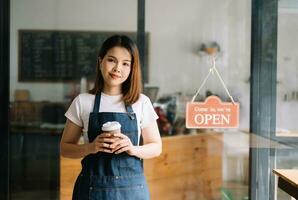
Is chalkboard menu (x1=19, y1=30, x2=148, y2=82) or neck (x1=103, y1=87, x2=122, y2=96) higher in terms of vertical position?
chalkboard menu (x1=19, y1=30, x2=148, y2=82)

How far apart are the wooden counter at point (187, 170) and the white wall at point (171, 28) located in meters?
0.41

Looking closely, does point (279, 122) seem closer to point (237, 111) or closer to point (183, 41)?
point (237, 111)

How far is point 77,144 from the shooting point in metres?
1.98

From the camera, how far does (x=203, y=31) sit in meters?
3.43

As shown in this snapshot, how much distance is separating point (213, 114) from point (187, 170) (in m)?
0.54

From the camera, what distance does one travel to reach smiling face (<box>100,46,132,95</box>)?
6.51 ft

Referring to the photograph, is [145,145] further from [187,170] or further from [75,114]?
[187,170]

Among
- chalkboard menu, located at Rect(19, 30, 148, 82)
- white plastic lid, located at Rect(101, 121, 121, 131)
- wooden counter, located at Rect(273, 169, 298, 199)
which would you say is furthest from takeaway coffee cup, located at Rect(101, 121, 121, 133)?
chalkboard menu, located at Rect(19, 30, 148, 82)

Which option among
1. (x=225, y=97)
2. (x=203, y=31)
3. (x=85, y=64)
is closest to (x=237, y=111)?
(x=225, y=97)

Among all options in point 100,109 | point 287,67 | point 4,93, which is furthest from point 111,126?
point 287,67

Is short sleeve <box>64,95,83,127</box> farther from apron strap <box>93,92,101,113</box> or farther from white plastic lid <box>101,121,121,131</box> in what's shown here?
white plastic lid <box>101,121,121,131</box>

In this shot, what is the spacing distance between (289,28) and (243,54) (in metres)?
0.37

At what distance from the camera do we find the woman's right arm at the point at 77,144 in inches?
71.8

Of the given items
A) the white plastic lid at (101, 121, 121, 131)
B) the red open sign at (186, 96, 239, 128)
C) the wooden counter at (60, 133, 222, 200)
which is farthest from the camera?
the wooden counter at (60, 133, 222, 200)
